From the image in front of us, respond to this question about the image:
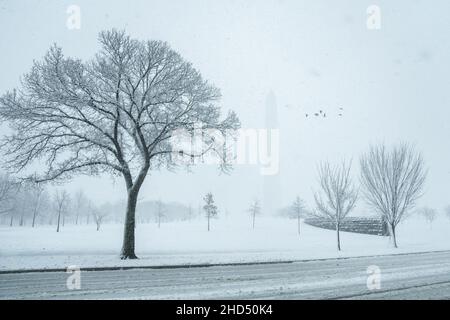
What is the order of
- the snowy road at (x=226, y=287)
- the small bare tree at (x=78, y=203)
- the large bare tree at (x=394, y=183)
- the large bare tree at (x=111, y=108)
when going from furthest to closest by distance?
the small bare tree at (x=78, y=203)
the large bare tree at (x=394, y=183)
the large bare tree at (x=111, y=108)
the snowy road at (x=226, y=287)

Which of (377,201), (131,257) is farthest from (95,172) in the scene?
(377,201)

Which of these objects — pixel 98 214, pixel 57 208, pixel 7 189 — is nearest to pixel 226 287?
pixel 7 189

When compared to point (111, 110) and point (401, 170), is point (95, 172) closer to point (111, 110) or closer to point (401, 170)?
point (111, 110)

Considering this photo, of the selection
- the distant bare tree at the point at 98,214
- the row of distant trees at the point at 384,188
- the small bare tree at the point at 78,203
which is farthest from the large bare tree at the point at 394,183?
the small bare tree at the point at 78,203

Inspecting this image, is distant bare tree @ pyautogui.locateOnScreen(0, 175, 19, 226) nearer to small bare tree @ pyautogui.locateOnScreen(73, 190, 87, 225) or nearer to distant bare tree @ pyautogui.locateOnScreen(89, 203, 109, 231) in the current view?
distant bare tree @ pyautogui.locateOnScreen(89, 203, 109, 231)

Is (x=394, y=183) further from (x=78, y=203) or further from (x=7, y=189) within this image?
(x=78, y=203)

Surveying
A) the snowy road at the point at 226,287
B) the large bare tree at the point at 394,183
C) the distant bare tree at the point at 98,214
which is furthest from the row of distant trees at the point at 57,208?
the large bare tree at the point at 394,183

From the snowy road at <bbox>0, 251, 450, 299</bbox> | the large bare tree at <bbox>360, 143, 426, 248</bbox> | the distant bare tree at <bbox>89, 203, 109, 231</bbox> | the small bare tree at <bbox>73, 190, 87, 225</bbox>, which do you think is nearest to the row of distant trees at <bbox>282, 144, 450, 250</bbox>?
the large bare tree at <bbox>360, 143, 426, 248</bbox>

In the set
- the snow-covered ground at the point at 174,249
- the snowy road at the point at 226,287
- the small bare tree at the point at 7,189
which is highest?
the small bare tree at the point at 7,189

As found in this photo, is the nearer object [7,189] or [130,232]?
[130,232]

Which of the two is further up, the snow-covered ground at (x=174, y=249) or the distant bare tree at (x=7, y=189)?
the distant bare tree at (x=7, y=189)

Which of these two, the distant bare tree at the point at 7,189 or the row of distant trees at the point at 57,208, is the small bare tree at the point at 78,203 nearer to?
the row of distant trees at the point at 57,208

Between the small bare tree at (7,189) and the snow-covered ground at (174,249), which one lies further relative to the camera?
the small bare tree at (7,189)

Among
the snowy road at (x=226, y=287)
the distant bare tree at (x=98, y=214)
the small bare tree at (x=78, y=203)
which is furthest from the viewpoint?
the small bare tree at (x=78, y=203)
